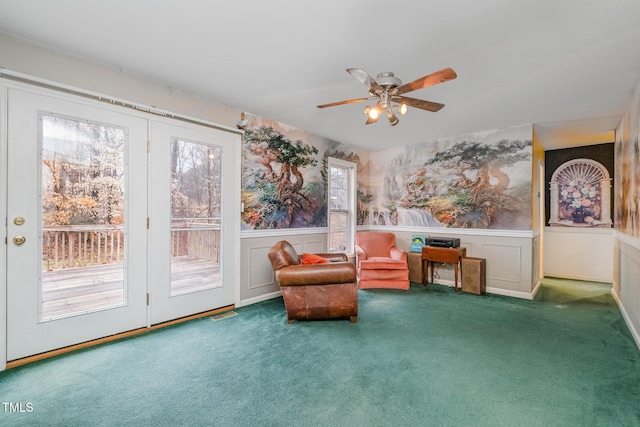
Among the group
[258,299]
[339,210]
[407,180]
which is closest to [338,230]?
[339,210]

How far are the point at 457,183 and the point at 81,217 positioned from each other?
5.08 m

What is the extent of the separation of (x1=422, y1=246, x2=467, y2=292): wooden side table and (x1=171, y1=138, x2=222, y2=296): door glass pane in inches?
130

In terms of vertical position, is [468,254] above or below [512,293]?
above

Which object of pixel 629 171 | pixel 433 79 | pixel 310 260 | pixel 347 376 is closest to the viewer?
pixel 433 79

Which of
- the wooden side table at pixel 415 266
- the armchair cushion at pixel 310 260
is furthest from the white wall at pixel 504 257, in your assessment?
the armchair cushion at pixel 310 260

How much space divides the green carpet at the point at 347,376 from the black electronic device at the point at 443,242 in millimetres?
1540

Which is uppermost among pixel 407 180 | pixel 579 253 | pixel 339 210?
pixel 407 180

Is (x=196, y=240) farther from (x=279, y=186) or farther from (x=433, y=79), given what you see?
(x=433, y=79)

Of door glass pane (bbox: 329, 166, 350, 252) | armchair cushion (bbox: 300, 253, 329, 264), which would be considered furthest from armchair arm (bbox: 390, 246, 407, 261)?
armchair cushion (bbox: 300, 253, 329, 264)

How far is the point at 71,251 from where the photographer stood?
8.51 ft

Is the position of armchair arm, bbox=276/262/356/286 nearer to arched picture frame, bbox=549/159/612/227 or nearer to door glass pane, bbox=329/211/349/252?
door glass pane, bbox=329/211/349/252

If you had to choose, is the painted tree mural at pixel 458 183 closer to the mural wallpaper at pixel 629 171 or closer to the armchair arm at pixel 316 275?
the mural wallpaper at pixel 629 171

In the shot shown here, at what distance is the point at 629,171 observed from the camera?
3357 millimetres

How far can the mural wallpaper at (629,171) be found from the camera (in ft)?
9.66
